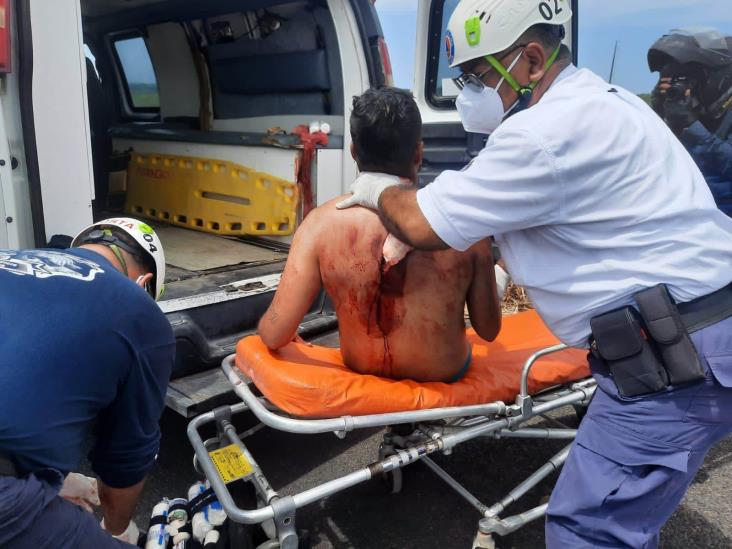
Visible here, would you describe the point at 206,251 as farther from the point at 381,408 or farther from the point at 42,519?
the point at 42,519

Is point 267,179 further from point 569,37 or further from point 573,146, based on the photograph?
point 573,146

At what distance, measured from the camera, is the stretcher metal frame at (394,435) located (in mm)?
1847

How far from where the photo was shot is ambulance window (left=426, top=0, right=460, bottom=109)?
3.91 m

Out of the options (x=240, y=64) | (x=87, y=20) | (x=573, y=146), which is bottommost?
(x=573, y=146)

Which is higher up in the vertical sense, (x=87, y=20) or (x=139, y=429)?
(x=87, y=20)

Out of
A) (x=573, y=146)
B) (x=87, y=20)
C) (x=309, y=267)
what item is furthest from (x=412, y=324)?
(x=87, y=20)

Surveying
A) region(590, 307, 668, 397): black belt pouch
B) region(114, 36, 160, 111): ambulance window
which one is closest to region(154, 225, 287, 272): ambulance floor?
region(114, 36, 160, 111): ambulance window

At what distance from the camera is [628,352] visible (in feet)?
4.96

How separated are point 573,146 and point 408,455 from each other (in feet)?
3.77

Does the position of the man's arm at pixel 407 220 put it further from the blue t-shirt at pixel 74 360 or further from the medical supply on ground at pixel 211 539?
the medical supply on ground at pixel 211 539

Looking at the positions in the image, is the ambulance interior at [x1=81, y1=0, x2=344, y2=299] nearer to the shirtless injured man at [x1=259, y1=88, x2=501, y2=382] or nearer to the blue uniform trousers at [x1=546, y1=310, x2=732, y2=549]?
the shirtless injured man at [x1=259, y1=88, x2=501, y2=382]

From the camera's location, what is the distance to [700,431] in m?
1.55

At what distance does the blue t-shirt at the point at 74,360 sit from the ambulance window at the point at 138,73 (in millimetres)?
4998

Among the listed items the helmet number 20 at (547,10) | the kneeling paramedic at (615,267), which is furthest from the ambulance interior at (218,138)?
the helmet number 20 at (547,10)
